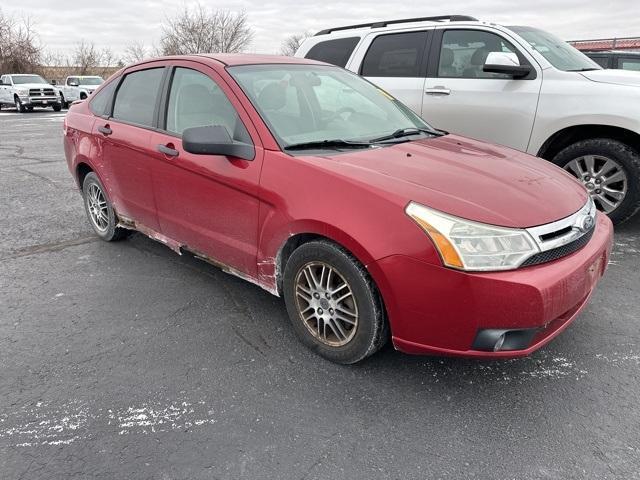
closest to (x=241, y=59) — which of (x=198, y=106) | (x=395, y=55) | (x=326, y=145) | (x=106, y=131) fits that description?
(x=198, y=106)

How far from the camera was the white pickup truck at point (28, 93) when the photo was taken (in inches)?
943

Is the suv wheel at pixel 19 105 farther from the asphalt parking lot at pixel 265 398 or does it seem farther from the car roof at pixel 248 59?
the car roof at pixel 248 59

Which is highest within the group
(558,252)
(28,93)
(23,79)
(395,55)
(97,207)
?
(23,79)

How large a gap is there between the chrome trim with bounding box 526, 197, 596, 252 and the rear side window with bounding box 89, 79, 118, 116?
3.67 m

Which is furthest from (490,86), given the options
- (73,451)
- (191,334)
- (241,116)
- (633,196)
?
(73,451)

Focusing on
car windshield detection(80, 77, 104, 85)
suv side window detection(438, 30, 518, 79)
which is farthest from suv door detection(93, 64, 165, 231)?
car windshield detection(80, 77, 104, 85)

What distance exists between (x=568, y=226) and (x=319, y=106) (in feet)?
5.76

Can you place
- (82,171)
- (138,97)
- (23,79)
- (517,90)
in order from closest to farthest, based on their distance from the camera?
(138,97) < (82,171) < (517,90) < (23,79)

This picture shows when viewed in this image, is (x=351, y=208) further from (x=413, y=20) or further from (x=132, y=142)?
(x=413, y=20)

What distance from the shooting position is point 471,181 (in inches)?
103

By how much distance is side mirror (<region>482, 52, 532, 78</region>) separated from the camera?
4895mm

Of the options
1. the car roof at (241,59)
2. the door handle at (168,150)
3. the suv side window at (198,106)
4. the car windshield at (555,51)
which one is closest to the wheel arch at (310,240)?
the suv side window at (198,106)

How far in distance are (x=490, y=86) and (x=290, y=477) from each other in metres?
4.51

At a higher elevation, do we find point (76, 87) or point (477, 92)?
point (76, 87)
